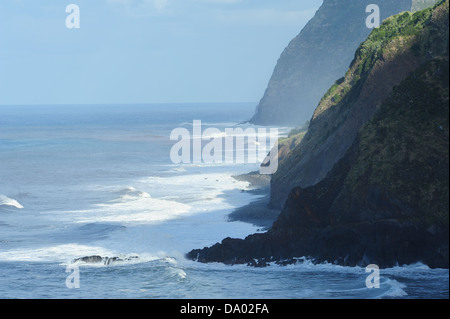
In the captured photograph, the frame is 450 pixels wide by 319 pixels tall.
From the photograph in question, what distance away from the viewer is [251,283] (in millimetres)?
29281

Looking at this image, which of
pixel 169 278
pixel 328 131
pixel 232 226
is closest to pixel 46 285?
pixel 169 278

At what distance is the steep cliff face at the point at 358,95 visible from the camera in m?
36.6

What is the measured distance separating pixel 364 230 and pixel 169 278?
8.72m

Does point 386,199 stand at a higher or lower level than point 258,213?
higher

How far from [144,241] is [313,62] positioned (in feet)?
431

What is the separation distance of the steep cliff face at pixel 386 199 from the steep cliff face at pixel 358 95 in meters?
1.61

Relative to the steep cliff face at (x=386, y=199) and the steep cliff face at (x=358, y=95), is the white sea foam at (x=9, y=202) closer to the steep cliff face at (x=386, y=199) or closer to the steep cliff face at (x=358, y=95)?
the steep cliff face at (x=358, y=95)

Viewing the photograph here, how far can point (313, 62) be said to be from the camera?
165 meters

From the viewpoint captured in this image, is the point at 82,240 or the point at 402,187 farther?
the point at 82,240

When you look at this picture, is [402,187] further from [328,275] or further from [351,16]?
[351,16]
